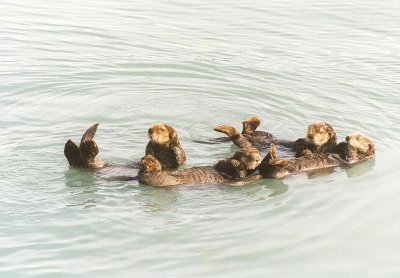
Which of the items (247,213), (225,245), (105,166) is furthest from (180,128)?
(225,245)

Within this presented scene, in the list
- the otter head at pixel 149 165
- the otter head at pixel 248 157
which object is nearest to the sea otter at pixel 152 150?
the otter head at pixel 149 165

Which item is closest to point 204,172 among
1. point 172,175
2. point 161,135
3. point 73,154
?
point 172,175

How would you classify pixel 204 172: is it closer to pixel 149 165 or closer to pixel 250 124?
pixel 149 165

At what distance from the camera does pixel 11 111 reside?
29.2ft

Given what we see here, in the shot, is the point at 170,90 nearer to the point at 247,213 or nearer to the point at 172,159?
the point at 172,159

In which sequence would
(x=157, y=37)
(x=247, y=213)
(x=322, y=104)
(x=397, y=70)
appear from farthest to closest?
(x=157, y=37)
(x=397, y=70)
(x=322, y=104)
(x=247, y=213)

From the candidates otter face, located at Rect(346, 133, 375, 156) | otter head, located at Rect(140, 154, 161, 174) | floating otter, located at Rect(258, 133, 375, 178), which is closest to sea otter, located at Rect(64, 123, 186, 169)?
otter head, located at Rect(140, 154, 161, 174)

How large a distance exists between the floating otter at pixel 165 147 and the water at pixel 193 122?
440 mm

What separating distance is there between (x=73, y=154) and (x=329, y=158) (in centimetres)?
257

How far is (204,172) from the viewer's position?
7.24 meters

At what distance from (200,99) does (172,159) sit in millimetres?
2225

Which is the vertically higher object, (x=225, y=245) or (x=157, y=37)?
(x=157, y=37)

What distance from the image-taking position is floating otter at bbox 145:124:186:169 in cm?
729

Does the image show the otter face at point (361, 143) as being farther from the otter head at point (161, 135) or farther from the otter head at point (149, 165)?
the otter head at point (149, 165)
